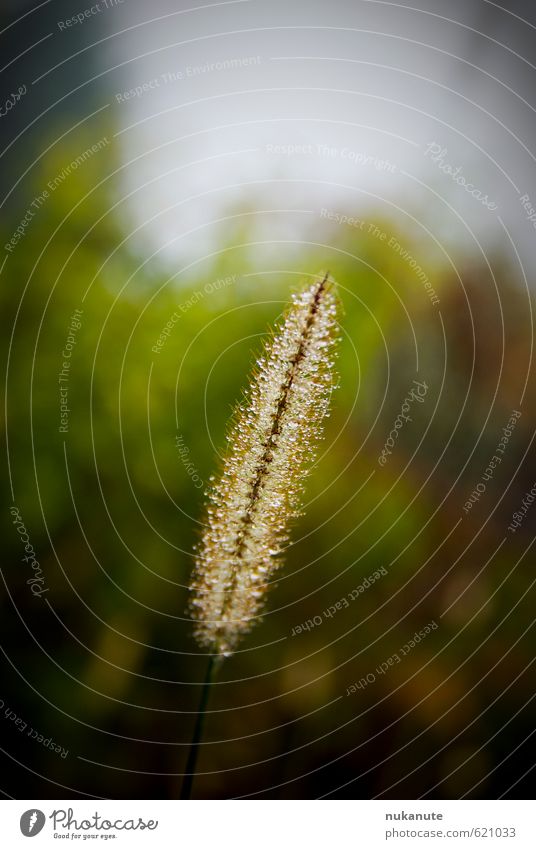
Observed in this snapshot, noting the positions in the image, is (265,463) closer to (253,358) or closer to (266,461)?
(266,461)

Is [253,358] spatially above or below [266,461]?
above

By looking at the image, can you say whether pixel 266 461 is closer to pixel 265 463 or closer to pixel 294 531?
pixel 265 463

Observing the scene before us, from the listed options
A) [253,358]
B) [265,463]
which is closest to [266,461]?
[265,463]

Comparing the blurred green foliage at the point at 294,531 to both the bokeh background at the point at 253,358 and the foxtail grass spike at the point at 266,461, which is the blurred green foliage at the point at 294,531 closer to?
the bokeh background at the point at 253,358

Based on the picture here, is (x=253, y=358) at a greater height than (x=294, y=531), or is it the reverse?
(x=253, y=358)

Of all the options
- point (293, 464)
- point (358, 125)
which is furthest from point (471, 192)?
point (293, 464)

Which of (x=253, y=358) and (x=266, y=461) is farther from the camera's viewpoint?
(x=253, y=358)

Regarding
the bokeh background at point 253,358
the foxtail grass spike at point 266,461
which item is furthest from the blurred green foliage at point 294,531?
the foxtail grass spike at point 266,461

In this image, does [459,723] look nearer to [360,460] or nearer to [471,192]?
[360,460]
